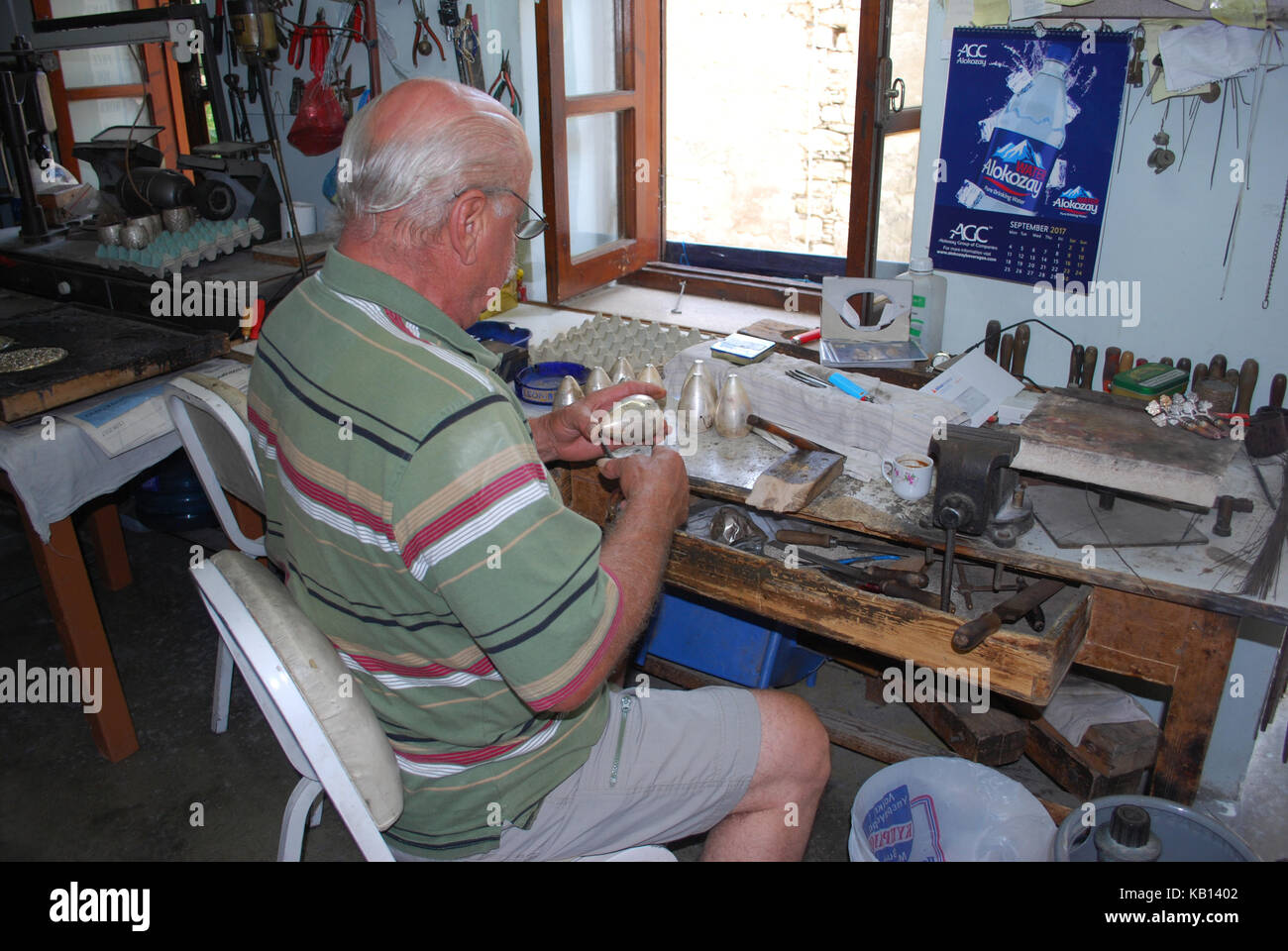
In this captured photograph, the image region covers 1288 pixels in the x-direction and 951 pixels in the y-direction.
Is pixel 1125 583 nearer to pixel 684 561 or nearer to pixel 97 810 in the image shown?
pixel 684 561

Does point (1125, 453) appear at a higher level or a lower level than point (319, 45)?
lower

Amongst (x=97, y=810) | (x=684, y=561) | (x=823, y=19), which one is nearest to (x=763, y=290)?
(x=684, y=561)

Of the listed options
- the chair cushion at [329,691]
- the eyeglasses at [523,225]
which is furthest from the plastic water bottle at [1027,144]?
the chair cushion at [329,691]

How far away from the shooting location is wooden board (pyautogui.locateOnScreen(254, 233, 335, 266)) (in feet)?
9.31

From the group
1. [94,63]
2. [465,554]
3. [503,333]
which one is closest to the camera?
[465,554]

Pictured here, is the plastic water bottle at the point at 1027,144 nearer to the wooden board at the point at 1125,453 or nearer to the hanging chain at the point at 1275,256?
the hanging chain at the point at 1275,256

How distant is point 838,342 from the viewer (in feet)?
7.23

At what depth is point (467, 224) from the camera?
4.06 ft

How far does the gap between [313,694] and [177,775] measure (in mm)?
1556

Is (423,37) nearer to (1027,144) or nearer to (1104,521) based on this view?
(1027,144)

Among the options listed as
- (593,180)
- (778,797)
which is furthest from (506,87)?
(778,797)

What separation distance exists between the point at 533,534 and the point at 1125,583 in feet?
3.30

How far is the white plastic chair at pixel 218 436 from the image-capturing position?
1.79 metres

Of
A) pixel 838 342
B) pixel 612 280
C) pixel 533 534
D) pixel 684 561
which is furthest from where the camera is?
pixel 612 280
